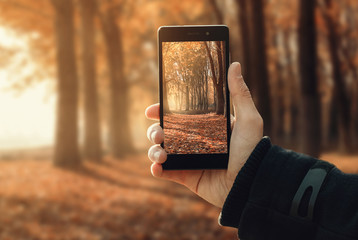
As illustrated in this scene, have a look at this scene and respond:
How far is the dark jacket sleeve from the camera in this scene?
6.08 ft

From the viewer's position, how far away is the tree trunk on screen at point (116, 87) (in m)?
17.6

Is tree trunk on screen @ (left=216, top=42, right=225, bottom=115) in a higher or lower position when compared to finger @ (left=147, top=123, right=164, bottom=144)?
higher

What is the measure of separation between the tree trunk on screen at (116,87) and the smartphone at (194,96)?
14877 mm

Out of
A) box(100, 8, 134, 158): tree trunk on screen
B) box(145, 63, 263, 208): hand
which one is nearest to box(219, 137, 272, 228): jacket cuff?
box(145, 63, 263, 208): hand

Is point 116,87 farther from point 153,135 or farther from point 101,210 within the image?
point 153,135

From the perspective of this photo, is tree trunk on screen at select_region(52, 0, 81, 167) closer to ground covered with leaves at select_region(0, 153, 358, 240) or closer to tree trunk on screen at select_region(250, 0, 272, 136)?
ground covered with leaves at select_region(0, 153, 358, 240)

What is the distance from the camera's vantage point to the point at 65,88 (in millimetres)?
12578

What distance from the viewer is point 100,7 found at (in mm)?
16891

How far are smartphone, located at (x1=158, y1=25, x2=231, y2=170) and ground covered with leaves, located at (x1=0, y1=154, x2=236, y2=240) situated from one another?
3.09 meters

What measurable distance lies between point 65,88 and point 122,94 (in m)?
6.48

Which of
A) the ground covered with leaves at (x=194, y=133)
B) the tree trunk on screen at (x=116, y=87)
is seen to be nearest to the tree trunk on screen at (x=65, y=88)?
the tree trunk on screen at (x=116, y=87)

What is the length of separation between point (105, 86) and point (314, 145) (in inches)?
769

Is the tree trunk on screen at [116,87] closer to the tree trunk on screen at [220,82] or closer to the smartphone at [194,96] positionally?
the smartphone at [194,96]

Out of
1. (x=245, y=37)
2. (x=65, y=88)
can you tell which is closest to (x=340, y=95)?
(x=245, y=37)
